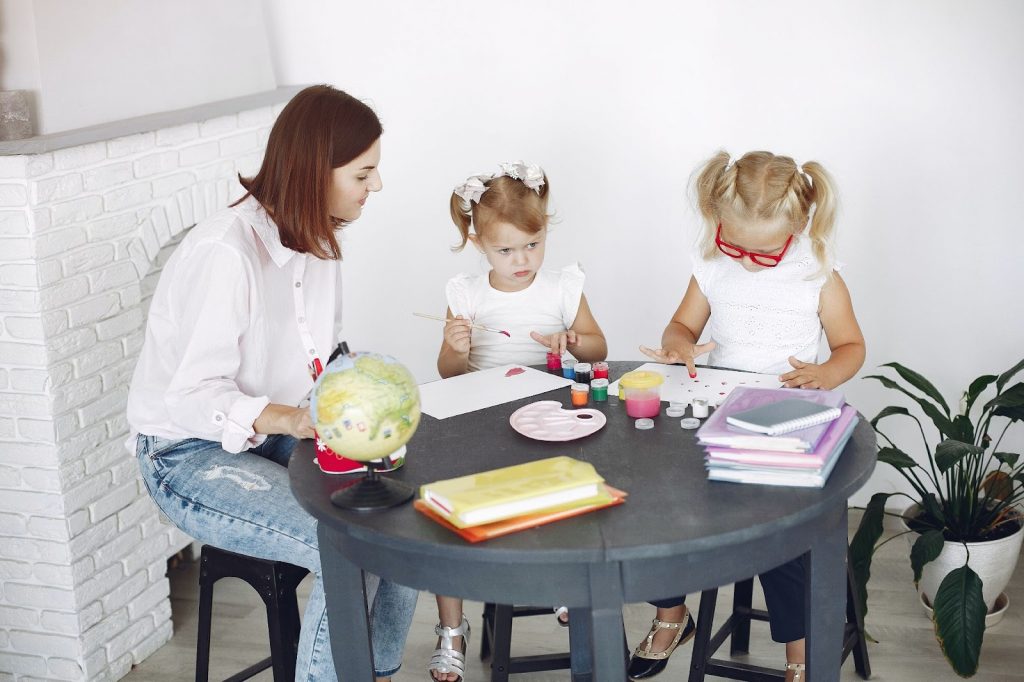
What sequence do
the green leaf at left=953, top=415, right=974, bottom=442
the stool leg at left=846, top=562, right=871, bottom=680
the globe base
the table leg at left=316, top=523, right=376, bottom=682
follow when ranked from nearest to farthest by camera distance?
the globe base
the table leg at left=316, top=523, right=376, bottom=682
the stool leg at left=846, top=562, right=871, bottom=680
the green leaf at left=953, top=415, right=974, bottom=442

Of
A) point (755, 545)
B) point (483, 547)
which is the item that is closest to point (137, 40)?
point (483, 547)

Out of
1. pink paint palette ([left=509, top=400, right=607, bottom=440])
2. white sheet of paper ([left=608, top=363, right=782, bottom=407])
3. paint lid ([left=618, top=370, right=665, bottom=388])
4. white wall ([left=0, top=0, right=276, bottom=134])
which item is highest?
white wall ([left=0, top=0, right=276, bottom=134])

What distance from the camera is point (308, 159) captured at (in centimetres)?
225

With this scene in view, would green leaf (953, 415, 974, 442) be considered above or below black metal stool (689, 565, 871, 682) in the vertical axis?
above

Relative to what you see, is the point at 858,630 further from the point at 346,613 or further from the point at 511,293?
the point at 346,613

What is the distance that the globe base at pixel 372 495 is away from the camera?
1672mm

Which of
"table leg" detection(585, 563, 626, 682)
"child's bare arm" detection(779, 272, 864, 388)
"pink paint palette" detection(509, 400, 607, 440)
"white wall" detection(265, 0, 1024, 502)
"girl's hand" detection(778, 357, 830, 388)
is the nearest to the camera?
"table leg" detection(585, 563, 626, 682)

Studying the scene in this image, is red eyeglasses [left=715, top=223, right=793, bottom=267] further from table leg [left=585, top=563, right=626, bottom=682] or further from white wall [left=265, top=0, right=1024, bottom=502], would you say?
table leg [left=585, top=563, right=626, bottom=682]

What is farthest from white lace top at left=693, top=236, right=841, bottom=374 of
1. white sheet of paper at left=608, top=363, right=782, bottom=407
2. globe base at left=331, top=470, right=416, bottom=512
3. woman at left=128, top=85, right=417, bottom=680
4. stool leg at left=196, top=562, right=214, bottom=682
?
stool leg at left=196, top=562, right=214, bottom=682

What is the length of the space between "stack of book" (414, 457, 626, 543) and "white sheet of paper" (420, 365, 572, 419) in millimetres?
448

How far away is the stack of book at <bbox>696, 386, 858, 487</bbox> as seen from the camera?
1.69 m

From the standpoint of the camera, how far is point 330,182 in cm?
228

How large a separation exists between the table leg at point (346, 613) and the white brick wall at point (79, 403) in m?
1.10

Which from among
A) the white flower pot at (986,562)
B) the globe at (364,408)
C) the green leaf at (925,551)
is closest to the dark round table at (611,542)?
the globe at (364,408)
